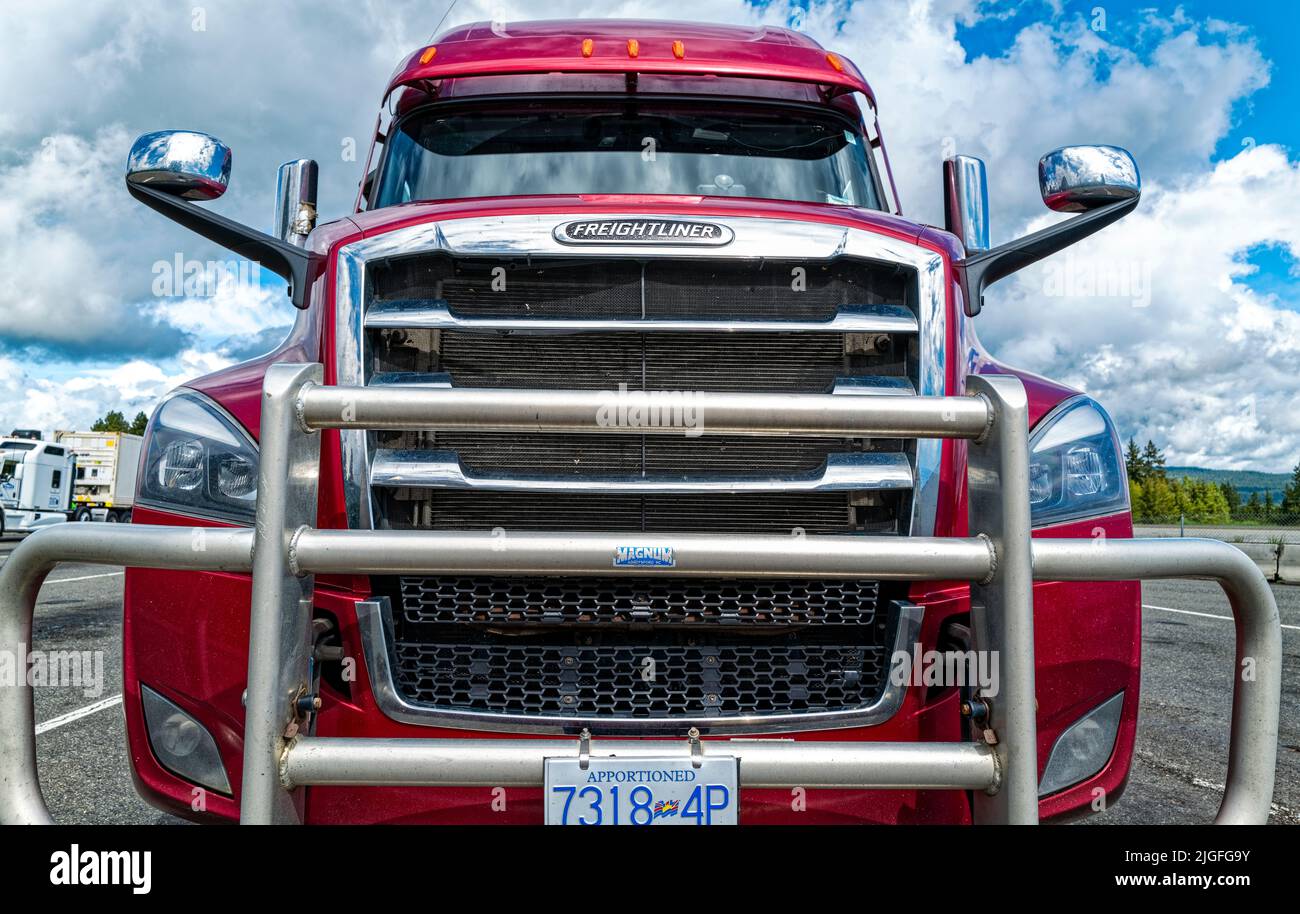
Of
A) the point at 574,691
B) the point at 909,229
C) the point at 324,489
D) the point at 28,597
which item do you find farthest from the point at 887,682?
the point at 28,597

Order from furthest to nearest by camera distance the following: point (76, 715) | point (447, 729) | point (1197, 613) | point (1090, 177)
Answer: point (1197, 613) < point (76, 715) < point (1090, 177) < point (447, 729)

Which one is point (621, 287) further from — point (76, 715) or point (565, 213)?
point (76, 715)

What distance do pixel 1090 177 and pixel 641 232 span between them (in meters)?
1.41

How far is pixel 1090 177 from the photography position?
2746 mm

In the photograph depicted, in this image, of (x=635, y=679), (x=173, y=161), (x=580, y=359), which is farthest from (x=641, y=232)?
(x=173, y=161)

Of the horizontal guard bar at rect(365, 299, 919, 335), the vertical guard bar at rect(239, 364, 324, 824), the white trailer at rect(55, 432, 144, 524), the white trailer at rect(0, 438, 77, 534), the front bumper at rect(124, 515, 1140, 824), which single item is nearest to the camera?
the vertical guard bar at rect(239, 364, 324, 824)

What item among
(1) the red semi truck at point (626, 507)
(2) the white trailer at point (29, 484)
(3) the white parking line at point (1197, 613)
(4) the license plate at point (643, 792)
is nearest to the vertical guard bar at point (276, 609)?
(1) the red semi truck at point (626, 507)

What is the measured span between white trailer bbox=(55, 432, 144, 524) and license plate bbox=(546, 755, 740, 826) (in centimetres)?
3713

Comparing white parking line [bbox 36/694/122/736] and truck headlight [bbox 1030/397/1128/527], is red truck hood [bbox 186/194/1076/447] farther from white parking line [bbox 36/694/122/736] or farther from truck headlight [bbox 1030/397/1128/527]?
white parking line [bbox 36/694/122/736]

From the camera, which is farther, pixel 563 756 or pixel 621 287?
pixel 621 287

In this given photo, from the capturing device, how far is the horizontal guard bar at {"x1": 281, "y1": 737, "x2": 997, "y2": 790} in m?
1.76

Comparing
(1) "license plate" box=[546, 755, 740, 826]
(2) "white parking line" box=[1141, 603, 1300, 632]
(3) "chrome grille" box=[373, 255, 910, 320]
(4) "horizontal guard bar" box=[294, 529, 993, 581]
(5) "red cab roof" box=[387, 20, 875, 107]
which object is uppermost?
(5) "red cab roof" box=[387, 20, 875, 107]

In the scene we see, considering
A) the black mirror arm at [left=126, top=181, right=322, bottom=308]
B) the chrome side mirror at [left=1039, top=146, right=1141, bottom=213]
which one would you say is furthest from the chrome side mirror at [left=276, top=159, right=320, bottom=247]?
the chrome side mirror at [left=1039, top=146, right=1141, bottom=213]
